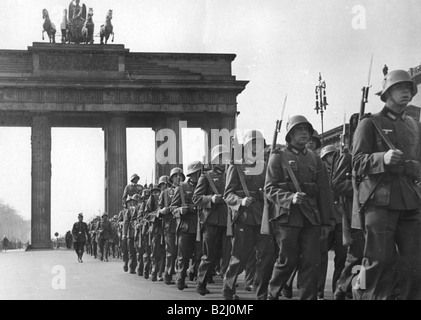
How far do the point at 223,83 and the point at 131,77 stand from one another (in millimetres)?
6680

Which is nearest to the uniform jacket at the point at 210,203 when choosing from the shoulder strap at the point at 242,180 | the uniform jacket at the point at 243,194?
the uniform jacket at the point at 243,194

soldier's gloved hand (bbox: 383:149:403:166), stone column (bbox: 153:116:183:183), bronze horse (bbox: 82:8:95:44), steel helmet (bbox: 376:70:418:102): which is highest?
bronze horse (bbox: 82:8:95:44)

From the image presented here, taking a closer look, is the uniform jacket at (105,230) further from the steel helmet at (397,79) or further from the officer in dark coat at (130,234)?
the steel helmet at (397,79)

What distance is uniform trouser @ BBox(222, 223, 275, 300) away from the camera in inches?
451

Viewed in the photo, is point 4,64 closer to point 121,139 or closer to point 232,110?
point 121,139

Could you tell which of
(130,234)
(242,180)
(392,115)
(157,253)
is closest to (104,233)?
(130,234)

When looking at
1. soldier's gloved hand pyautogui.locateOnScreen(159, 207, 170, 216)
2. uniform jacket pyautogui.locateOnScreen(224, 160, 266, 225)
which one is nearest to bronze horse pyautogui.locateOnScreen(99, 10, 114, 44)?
soldier's gloved hand pyautogui.locateOnScreen(159, 207, 170, 216)

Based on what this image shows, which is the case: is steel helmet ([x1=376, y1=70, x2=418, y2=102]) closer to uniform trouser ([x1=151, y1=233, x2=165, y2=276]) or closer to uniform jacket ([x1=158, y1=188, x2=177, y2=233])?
uniform jacket ([x1=158, y1=188, x2=177, y2=233])

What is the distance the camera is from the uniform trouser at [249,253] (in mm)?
11461

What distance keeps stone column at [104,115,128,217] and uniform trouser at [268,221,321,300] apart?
4510 centimetres

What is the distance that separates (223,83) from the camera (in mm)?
56719
